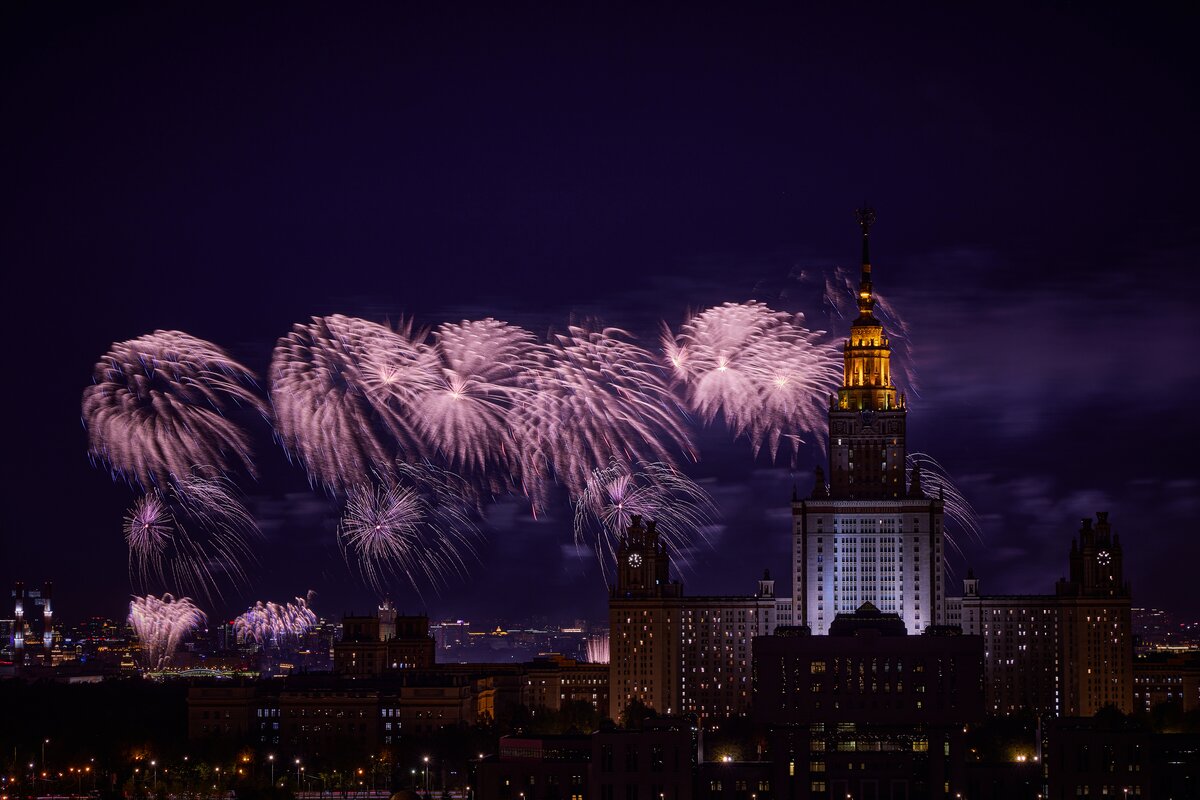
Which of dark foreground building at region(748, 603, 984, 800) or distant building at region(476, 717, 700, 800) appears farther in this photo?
dark foreground building at region(748, 603, 984, 800)

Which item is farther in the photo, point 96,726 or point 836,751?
point 96,726

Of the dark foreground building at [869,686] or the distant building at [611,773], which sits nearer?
the distant building at [611,773]

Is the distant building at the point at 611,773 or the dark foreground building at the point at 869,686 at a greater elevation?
the dark foreground building at the point at 869,686

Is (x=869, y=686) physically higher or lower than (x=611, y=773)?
higher

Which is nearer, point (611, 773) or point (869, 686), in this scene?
point (611, 773)

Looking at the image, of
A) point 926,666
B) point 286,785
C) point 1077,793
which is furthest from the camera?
point 286,785

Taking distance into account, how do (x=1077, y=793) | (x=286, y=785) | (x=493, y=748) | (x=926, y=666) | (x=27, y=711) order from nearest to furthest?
(x=1077, y=793) → (x=926, y=666) → (x=286, y=785) → (x=493, y=748) → (x=27, y=711)

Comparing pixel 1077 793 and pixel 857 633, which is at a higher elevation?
pixel 857 633

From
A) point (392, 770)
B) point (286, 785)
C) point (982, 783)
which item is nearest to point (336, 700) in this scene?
point (392, 770)

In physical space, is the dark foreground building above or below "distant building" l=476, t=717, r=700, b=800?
above

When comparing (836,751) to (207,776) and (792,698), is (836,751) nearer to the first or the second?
(792,698)
